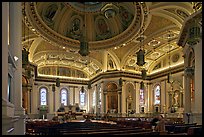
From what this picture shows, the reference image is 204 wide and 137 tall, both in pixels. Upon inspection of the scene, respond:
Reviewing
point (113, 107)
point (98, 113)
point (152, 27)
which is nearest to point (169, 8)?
point (152, 27)

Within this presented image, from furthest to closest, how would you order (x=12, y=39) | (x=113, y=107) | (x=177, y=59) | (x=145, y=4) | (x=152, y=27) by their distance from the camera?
(x=113, y=107) < (x=177, y=59) < (x=152, y=27) < (x=145, y=4) < (x=12, y=39)

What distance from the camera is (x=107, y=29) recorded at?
83.0ft

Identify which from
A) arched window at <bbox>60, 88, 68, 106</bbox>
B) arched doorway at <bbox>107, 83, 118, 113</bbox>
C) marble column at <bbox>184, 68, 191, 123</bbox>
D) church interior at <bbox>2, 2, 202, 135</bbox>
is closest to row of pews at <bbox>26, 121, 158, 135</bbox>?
church interior at <bbox>2, 2, 202, 135</bbox>

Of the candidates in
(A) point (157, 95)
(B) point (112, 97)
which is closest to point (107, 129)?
(B) point (112, 97)

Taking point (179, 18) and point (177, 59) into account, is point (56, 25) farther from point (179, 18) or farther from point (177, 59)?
point (177, 59)

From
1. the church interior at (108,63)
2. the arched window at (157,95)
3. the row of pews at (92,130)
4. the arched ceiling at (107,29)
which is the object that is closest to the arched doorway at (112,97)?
the church interior at (108,63)

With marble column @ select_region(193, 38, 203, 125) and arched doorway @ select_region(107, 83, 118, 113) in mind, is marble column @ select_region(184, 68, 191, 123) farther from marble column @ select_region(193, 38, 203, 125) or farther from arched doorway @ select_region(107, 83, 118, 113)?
arched doorway @ select_region(107, 83, 118, 113)

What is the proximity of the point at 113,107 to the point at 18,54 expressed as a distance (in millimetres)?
23252

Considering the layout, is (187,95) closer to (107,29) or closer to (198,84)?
(198,84)

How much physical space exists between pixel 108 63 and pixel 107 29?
6772 millimetres

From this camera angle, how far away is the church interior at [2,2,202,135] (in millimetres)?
15023

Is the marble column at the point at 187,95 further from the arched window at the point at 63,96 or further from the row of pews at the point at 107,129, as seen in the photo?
the arched window at the point at 63,96

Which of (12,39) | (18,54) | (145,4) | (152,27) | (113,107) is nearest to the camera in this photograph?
(12,39)

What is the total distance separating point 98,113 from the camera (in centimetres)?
3416
